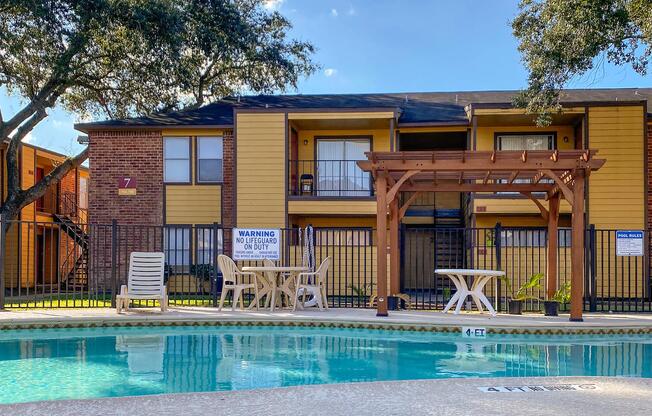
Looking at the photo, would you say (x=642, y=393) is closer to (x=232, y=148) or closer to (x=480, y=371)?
(x=480, y=371)

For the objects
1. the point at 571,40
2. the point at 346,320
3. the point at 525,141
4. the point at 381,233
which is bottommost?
the point at 346,320

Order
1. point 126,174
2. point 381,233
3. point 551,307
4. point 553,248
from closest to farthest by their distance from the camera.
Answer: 1. point 381,233
2. point 551,307
3. point 553,248
4. point 126,174

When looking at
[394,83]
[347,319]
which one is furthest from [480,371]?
[394,83]

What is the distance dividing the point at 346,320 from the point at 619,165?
9.55 m

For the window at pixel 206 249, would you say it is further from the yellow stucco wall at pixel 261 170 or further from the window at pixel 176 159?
the window at pixel 176 159

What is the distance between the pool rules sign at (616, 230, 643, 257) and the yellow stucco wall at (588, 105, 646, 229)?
14.1 feet

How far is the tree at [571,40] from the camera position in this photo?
1296 cm

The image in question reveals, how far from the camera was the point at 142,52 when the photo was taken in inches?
736

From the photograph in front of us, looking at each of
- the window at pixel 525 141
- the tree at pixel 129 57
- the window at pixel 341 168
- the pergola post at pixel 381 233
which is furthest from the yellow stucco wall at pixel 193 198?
the window at pixel 525 141

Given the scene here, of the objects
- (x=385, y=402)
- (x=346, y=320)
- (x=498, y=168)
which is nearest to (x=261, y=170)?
(x=346, y=320)

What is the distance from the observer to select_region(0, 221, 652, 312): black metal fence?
13.6 metres

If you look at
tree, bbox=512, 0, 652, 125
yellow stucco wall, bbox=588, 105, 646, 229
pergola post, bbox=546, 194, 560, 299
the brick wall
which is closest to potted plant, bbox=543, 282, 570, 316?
pergola post, bbox=546, 194, 560, 299

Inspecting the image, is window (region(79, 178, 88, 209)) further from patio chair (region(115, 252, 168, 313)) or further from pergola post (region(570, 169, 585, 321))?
pergola post (region(570, 169, 585, 321))

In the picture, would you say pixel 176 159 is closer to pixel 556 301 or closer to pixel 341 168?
pixel 341 168
